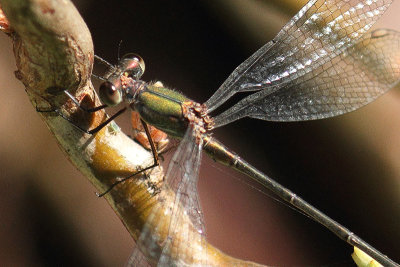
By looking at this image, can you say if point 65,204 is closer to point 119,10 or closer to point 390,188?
point 119,10

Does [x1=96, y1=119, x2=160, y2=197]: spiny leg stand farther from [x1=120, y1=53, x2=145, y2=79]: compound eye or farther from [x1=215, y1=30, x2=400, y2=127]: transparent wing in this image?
[x1=215, y1=30, x2=400, y2=127]: transparent wing

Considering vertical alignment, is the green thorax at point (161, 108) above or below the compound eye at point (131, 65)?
below

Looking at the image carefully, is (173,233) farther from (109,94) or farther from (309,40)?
(309,40)

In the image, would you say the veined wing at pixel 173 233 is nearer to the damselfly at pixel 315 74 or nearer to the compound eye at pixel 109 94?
the compound eye at pixel 109 94

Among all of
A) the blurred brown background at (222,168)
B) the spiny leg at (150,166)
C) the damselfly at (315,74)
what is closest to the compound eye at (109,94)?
the spiny leg at (150,166)

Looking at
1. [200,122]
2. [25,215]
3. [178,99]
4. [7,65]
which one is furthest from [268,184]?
[7,65]

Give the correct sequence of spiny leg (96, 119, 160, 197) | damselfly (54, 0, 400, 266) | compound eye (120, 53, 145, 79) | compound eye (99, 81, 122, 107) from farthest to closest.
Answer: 1. damselfly (54, 0, 400, 266)
2. compound eye (120, 53, 145, 79)
3. compound eye (99, 81, 122, 107)
4. spiny leg (96, 119, 160, 197)

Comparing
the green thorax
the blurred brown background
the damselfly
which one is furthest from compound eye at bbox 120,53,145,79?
the blurred brown background
